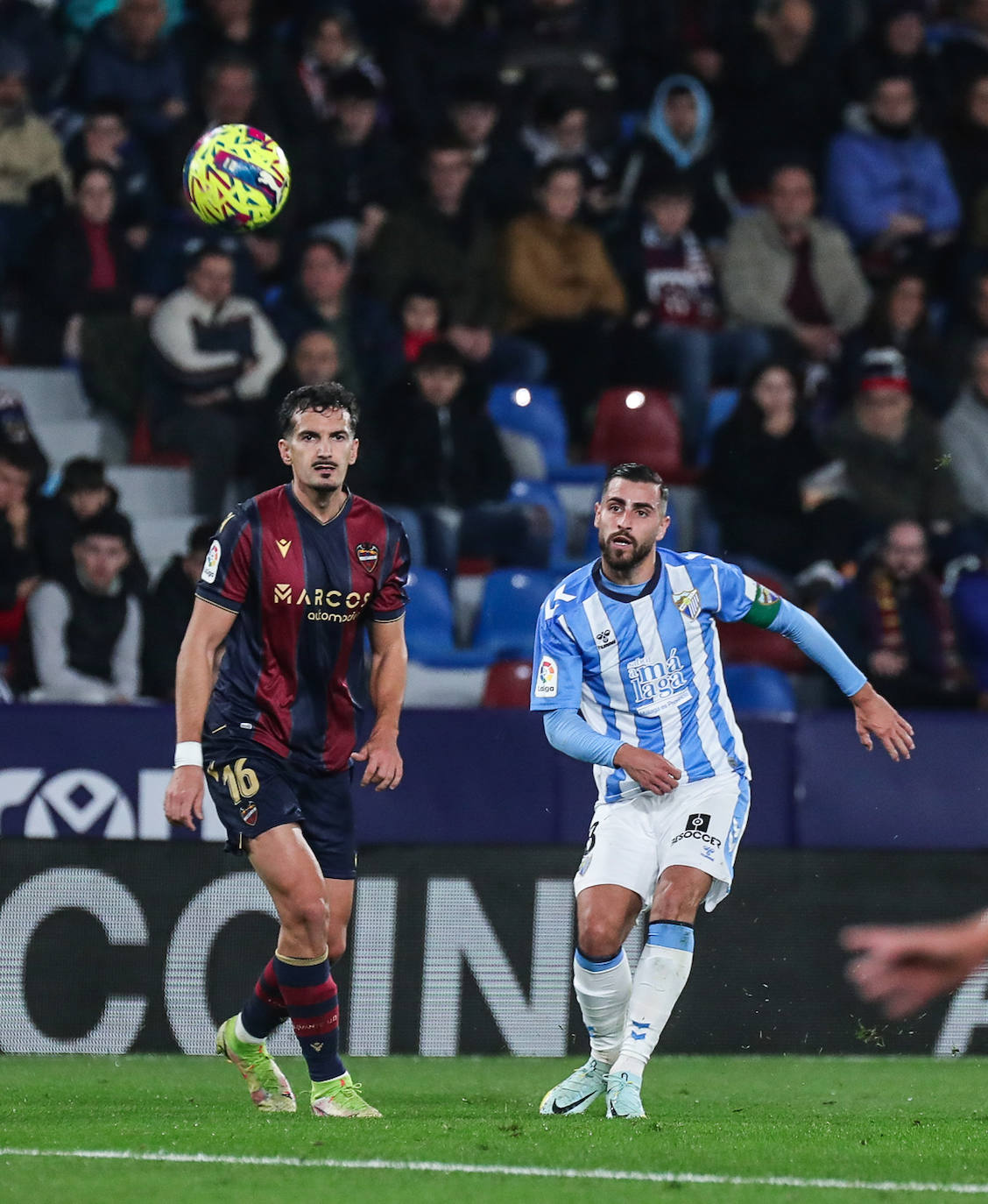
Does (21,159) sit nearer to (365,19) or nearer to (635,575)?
(365,19)

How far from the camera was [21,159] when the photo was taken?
13.7m

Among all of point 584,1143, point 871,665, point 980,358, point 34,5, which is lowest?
point 584,1143

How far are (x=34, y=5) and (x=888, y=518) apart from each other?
259 inches

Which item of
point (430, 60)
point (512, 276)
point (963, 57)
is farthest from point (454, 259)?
point (963, 57)

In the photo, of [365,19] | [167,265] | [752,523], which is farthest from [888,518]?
[365,19]

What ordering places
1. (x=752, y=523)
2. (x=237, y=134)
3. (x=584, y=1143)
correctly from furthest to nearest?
1. (x=752, y=523)
2. (x=237, y=134)
3. (x=584, y=1143)

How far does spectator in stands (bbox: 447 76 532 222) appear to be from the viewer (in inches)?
583

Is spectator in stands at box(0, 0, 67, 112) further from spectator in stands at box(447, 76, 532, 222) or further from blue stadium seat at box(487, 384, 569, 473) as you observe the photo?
blue stadium seat at box(487, 384, 569, 473)

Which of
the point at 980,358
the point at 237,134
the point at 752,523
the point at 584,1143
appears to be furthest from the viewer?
the point at 980,358

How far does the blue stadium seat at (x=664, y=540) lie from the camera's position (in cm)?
1312

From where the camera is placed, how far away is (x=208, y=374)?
12984 mm

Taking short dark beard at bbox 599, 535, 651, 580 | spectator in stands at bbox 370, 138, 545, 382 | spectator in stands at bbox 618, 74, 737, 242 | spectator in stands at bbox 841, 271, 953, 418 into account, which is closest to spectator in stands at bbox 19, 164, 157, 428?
spectator in stands at bbox 370, 138, 545, 382

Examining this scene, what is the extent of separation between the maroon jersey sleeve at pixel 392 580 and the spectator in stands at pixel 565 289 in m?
6.94

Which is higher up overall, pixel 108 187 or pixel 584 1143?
pixel 108 187
